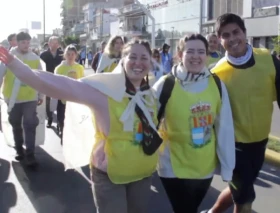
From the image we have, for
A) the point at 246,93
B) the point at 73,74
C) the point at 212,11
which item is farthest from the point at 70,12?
the point at 246,93

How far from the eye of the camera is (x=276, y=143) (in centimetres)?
809

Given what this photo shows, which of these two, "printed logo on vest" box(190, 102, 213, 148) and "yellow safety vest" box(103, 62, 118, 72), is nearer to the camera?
"printed logo on vest" box(190, 102, 213, 148)

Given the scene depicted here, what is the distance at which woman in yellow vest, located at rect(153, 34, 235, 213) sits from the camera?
11.5 ft

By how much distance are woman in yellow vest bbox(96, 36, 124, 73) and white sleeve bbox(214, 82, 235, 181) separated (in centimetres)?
223

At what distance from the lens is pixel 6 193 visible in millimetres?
5730

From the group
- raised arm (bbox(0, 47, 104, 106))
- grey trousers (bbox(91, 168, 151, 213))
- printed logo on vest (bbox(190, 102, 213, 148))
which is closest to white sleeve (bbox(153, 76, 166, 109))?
printed logo on vest (bbox(190, 102, 213, 148))

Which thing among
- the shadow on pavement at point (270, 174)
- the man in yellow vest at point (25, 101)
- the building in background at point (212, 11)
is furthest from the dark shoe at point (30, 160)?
the building in background at point (212, 11)

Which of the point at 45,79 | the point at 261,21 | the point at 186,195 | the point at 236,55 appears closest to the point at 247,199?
the point at 186,195

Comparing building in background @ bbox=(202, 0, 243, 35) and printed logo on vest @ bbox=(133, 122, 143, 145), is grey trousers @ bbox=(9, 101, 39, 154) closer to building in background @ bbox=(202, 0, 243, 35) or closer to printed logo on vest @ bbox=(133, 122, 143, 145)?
printed logo on vest @ bbox=(133, 122, 143, 145)

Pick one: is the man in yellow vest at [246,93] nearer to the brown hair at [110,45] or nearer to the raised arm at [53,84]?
the raised arm at [53,84]

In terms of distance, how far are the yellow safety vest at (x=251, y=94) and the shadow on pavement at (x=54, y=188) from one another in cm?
202

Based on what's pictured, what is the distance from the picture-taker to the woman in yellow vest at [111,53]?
18.7 feet

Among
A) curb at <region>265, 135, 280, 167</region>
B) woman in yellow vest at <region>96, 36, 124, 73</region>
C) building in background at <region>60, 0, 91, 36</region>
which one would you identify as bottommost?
curb at <region>265, 135, 280, 167</region>

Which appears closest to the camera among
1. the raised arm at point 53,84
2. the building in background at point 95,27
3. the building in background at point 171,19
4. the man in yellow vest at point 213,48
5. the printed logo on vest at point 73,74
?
the raised arm at point 53,84
